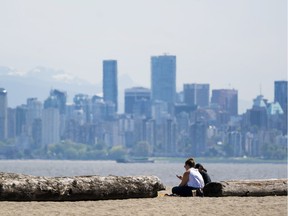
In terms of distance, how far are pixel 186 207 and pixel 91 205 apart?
2030mm

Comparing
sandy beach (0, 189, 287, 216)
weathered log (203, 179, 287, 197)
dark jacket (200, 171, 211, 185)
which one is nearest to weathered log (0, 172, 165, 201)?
sandy beach (0, 189, 287, 216)

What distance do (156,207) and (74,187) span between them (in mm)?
1980

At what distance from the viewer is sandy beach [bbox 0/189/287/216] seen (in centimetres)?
2389

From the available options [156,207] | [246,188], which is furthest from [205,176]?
[156,207]

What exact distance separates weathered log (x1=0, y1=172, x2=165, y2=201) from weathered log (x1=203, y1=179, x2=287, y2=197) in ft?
5.85

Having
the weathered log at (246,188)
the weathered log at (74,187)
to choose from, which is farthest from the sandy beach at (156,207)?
the weathered log at (246,188)

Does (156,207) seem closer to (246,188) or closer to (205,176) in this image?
(246,188)

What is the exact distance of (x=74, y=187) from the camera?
26516mm

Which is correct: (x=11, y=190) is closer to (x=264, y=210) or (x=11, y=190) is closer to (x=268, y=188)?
(x=264, y=210)

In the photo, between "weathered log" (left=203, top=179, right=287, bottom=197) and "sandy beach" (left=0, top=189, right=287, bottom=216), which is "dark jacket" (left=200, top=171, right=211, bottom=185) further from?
"sandy beach" (left=0, top=189, right=287, bottom=216)

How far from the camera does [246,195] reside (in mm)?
29844

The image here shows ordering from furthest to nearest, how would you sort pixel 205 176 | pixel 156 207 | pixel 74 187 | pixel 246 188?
pixel 205 176
pixel 246 188
pixel 74 187
pixel 156 207

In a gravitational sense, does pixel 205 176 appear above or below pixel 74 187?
above

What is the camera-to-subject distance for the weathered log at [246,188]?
29578 mm
